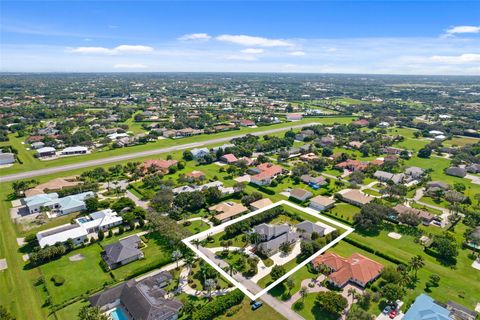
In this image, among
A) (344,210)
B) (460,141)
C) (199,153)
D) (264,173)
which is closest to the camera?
(344,210)

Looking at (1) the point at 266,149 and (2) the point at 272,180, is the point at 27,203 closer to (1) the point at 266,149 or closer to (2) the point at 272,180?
(2) the point at 272,180

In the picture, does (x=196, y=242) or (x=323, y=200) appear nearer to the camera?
(x=196, y=242)

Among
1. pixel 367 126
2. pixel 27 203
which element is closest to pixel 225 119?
pixel 367 126

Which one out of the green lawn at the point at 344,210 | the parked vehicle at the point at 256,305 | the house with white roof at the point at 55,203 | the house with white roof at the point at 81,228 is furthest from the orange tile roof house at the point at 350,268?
the house with white roof at the point at 55,203

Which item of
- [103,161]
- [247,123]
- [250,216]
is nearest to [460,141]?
[247,123]

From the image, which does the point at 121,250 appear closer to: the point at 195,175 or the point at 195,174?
the point at 195,175

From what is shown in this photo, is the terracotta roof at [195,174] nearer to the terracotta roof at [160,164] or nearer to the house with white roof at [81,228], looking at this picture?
the terracotta roof at [160,164]
